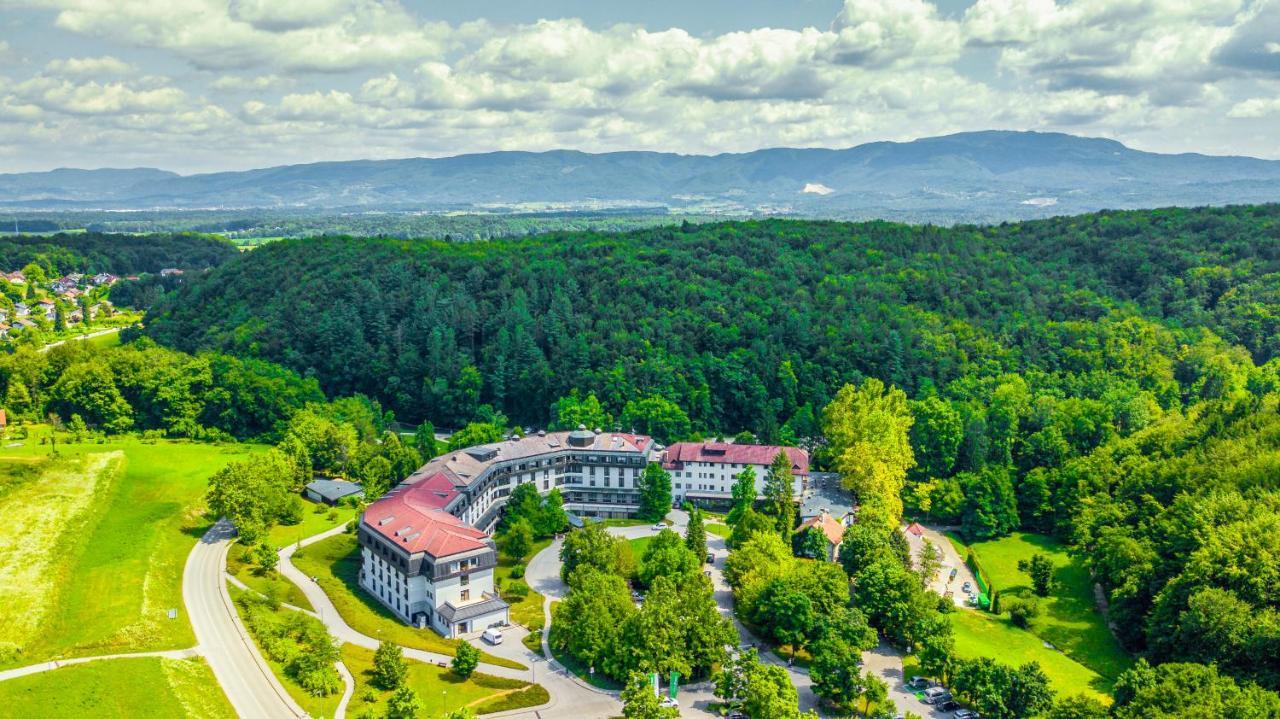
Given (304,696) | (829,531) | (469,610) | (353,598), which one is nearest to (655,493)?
(829,531)

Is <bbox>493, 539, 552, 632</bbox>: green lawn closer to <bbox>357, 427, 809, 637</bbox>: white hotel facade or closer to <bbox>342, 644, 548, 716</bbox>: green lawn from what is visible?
<bbox>357, 427, 809, 637</bbox>: white hotel facade

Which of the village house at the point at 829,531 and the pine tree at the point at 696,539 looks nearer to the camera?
the pine tree at the point at 696,539

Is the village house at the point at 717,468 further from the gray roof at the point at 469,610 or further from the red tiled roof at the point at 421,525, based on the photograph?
the gray roof at the point at 469,610

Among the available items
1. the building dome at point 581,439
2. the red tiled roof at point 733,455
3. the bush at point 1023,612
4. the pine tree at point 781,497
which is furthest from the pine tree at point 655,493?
the bush at point 1023,612

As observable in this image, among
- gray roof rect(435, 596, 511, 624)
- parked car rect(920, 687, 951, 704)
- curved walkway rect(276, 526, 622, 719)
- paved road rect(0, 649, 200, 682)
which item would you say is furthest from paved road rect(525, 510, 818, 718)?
paved road rect(0, 649, 200, 682)

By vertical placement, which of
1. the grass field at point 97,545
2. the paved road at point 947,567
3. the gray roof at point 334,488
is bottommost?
the paved road at point 947,567

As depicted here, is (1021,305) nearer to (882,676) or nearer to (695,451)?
(695,451)
